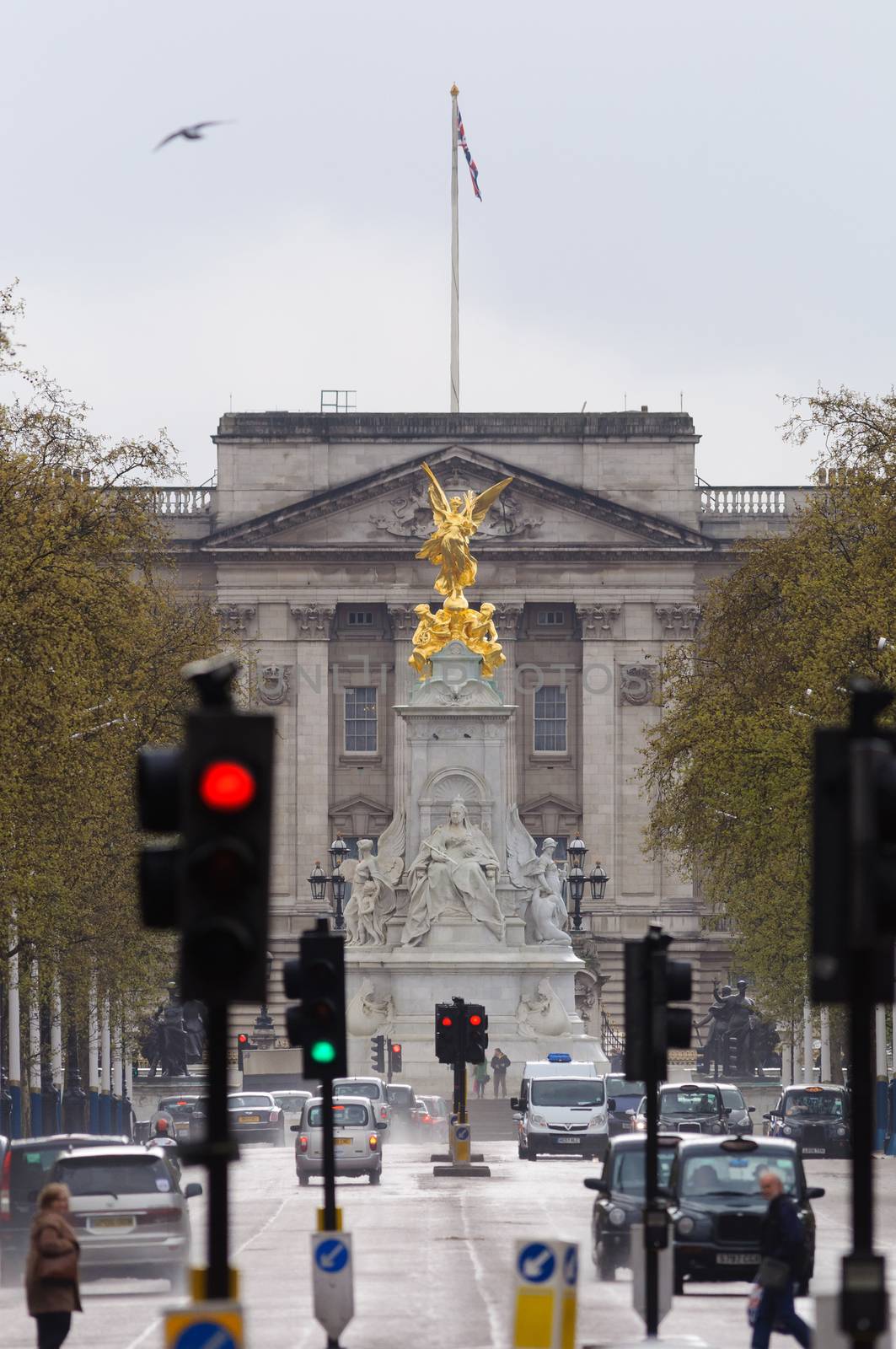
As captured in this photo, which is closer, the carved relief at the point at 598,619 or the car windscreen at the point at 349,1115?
the car windscreen at the point at 349,1115

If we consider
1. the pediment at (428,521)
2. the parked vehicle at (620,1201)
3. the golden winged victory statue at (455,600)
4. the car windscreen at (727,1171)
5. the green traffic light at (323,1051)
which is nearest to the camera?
the green traffic light at (323,1051)

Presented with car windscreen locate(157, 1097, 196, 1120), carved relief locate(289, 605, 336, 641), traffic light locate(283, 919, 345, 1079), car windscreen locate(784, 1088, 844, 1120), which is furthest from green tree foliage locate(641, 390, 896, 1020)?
carved relief locate(289, 605, 336, 641)

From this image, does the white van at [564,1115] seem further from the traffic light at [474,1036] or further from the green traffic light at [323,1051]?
the green traffic light at [323,1051]

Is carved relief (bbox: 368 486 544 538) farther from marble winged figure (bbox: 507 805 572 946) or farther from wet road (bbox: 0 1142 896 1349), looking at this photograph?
wet road (bbox: 0 1142 896 1349)

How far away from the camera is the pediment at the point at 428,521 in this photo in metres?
119

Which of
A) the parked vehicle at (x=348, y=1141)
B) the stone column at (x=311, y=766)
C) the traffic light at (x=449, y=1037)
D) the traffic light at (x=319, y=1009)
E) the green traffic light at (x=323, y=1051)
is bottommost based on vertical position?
the parked vehicle at (x=348, y=1141)

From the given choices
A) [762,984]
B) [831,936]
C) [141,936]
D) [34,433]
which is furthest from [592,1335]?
[762,984]

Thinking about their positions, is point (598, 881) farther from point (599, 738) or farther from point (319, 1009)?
point (319, 1009)

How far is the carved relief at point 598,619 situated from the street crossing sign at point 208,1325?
10732 centimetres

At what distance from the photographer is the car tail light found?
112ft

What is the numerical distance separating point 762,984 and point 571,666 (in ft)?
132

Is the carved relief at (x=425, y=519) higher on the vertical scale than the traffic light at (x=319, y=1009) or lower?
higher

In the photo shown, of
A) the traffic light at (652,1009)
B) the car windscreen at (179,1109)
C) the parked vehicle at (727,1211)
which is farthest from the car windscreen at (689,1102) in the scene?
the traffic light at (652,1009)

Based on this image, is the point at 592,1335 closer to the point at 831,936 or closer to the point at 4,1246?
the point at 4,1246
